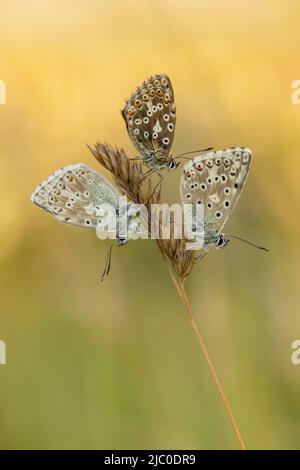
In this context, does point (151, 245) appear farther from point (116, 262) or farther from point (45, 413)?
point (45, 413)

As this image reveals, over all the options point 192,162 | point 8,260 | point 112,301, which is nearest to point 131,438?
point 112,301
